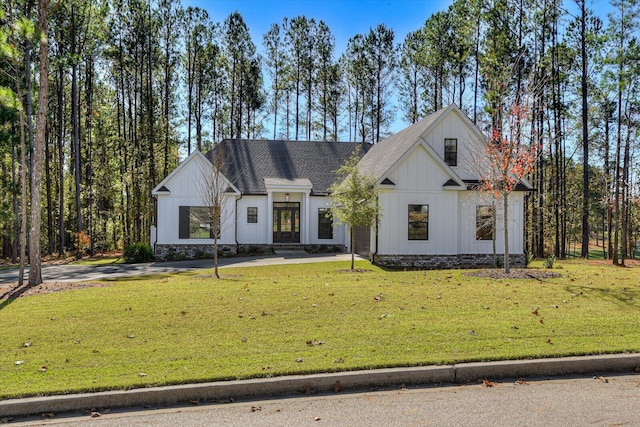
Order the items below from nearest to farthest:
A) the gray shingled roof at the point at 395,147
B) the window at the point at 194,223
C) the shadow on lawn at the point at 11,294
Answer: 1. the shadow on lawn at the point at 11,294
2. the gray shingled roof at the point at 395,147
3. the window at the point at 194,223

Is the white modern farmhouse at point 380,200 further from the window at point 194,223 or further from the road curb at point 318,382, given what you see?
the road curb at point 318,382

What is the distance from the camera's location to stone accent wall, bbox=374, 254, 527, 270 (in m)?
19.4

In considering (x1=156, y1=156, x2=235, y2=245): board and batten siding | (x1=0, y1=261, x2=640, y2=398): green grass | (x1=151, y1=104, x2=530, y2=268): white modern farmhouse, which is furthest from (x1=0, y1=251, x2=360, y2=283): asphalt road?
(x1=0, y1=261, x2=640, y2=398): green grass

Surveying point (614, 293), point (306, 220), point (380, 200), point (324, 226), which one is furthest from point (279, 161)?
point (614, 293)

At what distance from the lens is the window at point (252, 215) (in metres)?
25.4

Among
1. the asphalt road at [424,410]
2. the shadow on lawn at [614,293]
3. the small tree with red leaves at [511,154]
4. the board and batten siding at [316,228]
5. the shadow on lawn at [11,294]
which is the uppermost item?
the small tree with red leaves at [511,154]

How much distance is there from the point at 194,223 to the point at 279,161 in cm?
731

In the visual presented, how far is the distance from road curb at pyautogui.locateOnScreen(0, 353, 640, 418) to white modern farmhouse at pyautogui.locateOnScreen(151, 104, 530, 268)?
10781 mm

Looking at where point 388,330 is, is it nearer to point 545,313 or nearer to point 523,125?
point 545,313

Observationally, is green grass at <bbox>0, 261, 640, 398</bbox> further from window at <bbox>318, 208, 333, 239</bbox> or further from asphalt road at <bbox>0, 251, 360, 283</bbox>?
window at <bbox>318, 208, 333, 239</bbox>

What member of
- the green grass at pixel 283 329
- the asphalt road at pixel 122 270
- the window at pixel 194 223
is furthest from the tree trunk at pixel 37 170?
the window at pixel 194 223

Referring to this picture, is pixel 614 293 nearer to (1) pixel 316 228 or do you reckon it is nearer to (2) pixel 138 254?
(1) pixel 316 228

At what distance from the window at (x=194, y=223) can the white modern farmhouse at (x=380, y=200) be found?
0.16ft

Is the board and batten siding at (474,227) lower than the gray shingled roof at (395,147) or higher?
lower
